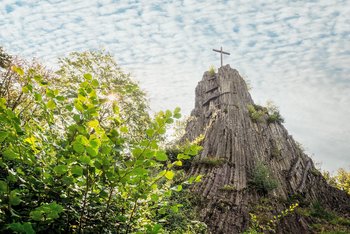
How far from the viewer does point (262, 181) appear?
15336 millimetres

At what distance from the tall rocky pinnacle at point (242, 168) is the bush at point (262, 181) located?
0.12 meters

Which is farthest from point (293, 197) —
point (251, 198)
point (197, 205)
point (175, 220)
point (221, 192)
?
point (175, 220)

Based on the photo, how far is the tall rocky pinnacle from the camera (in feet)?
42.6

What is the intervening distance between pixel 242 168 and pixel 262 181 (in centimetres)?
159

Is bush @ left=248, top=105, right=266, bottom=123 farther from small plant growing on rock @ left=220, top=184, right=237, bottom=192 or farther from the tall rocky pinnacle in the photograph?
small plant growing on rock @ left=220, top=184, right=237, bottom=192

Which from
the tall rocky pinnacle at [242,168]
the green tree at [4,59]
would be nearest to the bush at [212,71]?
the tall rocky pinnacle at [242,168]

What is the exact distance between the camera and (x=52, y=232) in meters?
2.20

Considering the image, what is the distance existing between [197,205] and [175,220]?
3493 millimetres

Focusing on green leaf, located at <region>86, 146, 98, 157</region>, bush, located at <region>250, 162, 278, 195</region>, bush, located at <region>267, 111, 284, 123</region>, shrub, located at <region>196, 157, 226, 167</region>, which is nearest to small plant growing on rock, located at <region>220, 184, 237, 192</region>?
bush, located at <region>250, 162, 278, 195</region>

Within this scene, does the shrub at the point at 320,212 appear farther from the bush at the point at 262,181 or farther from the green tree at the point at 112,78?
the green tree at the point at 112,78

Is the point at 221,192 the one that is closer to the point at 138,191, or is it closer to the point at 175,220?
the point at 175,220

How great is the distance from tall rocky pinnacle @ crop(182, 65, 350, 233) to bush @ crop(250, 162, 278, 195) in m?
0.12

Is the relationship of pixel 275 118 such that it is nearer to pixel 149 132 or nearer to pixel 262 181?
pixel 262 181

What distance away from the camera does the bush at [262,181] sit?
15.1m
